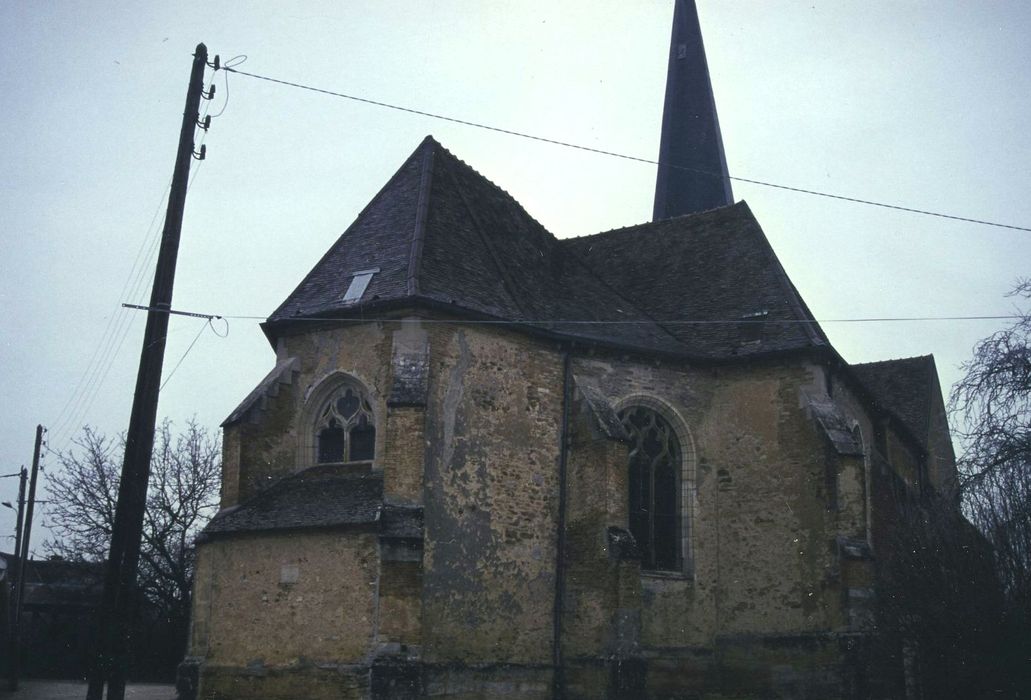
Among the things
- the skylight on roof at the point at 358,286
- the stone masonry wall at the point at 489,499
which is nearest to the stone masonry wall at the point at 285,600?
the stone masonry wall at the point at 489,499

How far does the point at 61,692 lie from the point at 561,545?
16.3m

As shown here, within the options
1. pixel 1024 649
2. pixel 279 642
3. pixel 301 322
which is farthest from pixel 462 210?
pixel 1024 649

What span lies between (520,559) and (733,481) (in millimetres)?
4915

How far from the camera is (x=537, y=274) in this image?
22328 millimetres

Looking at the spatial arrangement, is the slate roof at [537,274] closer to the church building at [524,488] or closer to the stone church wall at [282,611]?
the church building at [524,488]

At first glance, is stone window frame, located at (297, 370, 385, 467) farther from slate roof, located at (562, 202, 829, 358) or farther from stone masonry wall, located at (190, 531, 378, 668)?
slate roof, located at (562, 202, 829, 358)

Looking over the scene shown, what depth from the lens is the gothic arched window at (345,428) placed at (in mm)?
18797

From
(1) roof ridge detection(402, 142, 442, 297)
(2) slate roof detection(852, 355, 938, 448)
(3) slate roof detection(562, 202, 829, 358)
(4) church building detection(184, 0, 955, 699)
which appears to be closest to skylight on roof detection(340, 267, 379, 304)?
(4) church building detection(184, 0, 955, 699)

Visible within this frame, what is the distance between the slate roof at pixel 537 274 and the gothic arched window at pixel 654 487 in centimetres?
149

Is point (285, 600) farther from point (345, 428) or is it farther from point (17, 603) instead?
point (17, 603)

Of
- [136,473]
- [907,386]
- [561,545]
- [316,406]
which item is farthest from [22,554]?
[907,386]

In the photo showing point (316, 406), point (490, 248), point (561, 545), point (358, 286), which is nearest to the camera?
point (561, 545)

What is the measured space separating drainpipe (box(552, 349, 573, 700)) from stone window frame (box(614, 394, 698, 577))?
128cm

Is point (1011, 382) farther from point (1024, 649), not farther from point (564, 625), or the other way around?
point (564, 625)
